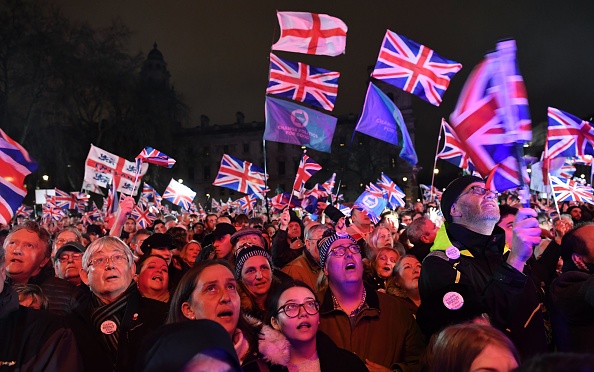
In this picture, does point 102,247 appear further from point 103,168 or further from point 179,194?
point 179,194

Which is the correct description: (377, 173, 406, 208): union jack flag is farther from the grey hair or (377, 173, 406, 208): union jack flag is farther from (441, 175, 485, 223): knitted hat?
the grey hair

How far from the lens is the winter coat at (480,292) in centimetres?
289

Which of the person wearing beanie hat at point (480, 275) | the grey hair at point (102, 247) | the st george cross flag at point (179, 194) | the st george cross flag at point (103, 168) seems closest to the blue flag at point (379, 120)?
the person wearing beanie hat at point (480, 275)

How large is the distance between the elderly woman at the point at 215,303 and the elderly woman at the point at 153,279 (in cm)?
164

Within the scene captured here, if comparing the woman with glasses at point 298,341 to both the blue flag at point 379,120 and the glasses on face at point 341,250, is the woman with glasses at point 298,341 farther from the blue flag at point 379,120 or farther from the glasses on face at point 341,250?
the blue flag at point 379,120

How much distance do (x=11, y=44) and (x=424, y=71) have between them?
22.6 metres

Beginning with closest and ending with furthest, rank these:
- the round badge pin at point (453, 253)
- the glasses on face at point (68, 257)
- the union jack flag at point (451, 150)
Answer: the round badge pin at point (453, 253) → the glasses on face at point (68, 257) → the union jack flag at point (451, 150)

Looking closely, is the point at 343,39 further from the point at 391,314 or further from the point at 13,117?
the point at 13,117

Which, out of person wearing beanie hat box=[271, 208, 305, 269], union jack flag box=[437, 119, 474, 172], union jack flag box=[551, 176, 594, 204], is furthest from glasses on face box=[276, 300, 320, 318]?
union jack flag box=[551, 176, 594, 204]

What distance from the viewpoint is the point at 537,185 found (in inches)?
803

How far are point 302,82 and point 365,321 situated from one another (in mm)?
8926

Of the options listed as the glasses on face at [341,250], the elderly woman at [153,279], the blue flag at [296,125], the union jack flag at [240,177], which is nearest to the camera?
the glasses on face at [341,250]

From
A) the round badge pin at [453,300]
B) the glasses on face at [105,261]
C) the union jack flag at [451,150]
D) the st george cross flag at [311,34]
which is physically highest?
the st george cross flag at [311,34]

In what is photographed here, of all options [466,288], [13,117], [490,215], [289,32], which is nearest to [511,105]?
[490,215]
